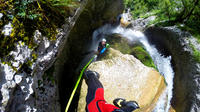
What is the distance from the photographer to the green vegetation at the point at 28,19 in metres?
1.52

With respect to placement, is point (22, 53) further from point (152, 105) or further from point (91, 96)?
point (152, 105)

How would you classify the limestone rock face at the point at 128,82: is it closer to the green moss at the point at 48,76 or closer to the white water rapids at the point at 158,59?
the white water rapids at the point at 158,59

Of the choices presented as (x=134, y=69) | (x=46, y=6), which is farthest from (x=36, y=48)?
(x=134, y=69)

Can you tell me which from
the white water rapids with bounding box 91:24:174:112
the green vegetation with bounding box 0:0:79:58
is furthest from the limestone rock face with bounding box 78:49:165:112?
the green vegetation with bounding box 0:0:79:58

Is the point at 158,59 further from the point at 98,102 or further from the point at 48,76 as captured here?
the point at 48,76

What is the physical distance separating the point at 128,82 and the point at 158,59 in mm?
2872

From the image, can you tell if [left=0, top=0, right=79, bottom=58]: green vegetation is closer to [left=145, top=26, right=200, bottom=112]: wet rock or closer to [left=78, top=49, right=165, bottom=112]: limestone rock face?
[left=78, top=49, right=165, bottom=112]: limestone rock face

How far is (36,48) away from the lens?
1.82 m

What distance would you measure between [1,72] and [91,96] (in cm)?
221

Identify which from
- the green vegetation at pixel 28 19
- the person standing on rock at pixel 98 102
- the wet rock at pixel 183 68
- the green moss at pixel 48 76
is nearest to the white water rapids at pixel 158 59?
the wet rock at pixel 183 68

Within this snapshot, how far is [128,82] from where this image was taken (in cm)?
442

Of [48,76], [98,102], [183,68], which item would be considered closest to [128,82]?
[98,102]

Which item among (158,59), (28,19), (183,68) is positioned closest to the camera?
(28,19)

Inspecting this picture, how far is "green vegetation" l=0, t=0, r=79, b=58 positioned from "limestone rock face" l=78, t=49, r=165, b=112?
270cm
